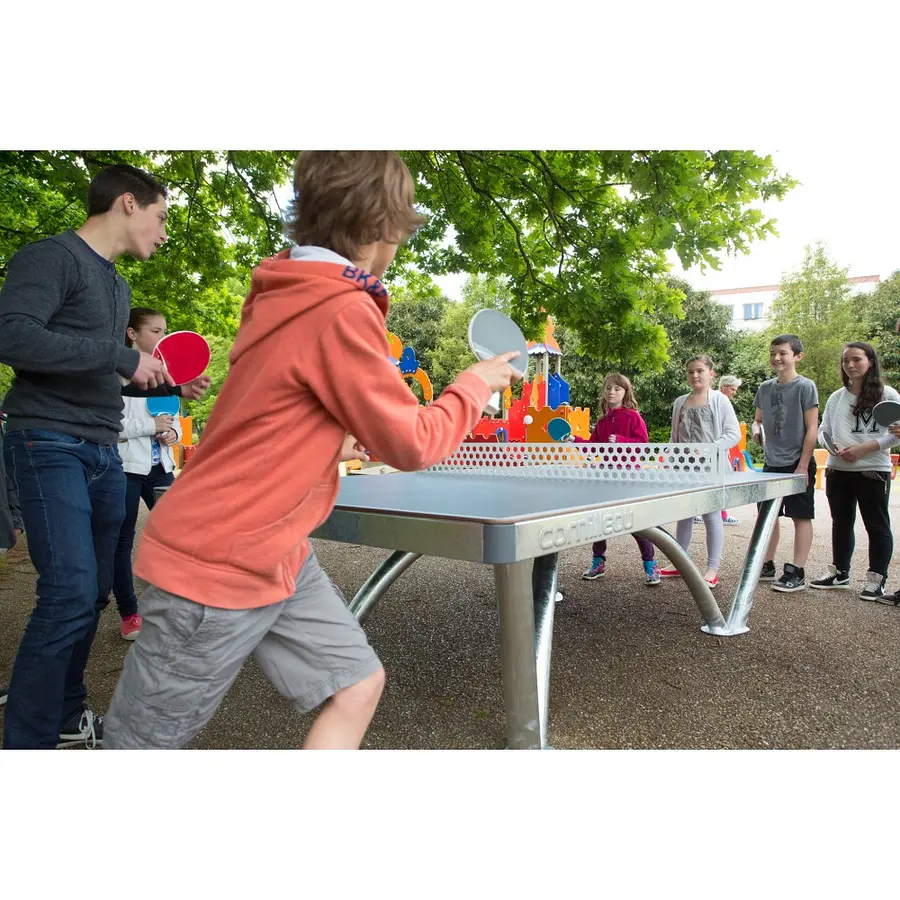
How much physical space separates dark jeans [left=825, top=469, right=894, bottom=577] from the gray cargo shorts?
3533mm

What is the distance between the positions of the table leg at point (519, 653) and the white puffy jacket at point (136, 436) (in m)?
2.49

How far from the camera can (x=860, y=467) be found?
3.96 m

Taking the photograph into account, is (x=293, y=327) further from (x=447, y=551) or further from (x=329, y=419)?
(x=447, y=551)

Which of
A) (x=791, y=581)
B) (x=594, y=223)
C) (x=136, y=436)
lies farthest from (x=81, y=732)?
(x=594, y=223)

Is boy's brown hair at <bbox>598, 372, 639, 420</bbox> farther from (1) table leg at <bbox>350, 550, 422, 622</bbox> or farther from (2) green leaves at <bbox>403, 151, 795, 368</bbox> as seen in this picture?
(1) table leg at <bbox>350, 550, 422, 622</bbox>

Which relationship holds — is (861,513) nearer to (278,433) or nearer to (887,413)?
(887,413)

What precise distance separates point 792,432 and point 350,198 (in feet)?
12.4

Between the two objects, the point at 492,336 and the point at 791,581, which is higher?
the point at 492,336

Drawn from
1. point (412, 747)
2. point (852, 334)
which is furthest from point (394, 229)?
point (852, 334)

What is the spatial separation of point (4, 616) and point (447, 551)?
334 centimetres

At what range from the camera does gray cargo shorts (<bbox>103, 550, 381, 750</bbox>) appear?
119cm

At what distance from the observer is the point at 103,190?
1.99m

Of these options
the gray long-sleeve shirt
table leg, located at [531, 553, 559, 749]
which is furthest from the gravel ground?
the gray long-sleeve shirt
